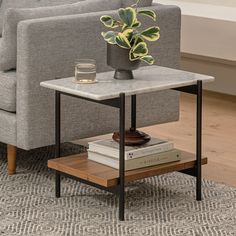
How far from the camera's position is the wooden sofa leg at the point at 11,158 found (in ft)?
13.1

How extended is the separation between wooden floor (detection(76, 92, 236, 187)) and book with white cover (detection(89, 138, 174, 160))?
464 millimetres

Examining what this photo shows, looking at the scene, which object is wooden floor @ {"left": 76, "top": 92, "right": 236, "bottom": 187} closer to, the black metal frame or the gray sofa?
the black metal frame

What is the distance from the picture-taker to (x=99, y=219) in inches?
135

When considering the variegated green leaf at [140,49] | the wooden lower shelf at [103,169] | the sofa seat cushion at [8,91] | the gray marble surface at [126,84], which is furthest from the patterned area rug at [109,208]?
the variegated green leaf at [140,49]


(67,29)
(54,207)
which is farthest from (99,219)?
(67,29)

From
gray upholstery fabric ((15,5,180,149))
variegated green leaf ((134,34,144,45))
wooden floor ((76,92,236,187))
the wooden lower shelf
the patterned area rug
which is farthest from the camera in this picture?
wooden floor ((76,92,236,187))

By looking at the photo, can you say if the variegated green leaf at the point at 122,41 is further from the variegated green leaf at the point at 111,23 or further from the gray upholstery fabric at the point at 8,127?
the gray upholstery fabric at the point at 8,127

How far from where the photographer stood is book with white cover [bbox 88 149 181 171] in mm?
3541

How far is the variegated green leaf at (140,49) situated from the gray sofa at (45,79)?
455 millimetres

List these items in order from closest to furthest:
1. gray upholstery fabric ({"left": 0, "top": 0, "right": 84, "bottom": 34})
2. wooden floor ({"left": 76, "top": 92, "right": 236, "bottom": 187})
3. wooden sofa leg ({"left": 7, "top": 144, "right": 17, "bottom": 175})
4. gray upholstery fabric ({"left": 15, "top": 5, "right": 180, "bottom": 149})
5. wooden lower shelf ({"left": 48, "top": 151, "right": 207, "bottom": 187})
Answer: wooden lower shelf ({"left": 48, "top": 151, "right": 207, "bottom": 187})
gray upholstery fabric ({"left": 15, "top": 5, "right": 180, "bottom": 149})
wooden sofa leg ({"left": 7, "top": 144, "right": 17, "bottom": 175})
wooden floor ({"left": 76, "top": 92, "right": 236, "bottom": 187})
gray upholstery fabric ({"left": 0, "top": 0, "right": 84, "bottom": 34})

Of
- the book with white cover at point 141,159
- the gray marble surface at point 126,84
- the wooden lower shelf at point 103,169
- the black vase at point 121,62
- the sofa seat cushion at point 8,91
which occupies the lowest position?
the wooden lower shelf at point 103,169

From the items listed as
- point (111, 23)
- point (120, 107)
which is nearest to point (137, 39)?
point (111, 23)

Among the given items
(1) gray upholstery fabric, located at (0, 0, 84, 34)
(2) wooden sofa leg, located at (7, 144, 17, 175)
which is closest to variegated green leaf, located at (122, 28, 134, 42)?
(2) wooden sofa leg, located at (7, 144, 17, 175)

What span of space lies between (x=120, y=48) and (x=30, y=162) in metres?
0.94
